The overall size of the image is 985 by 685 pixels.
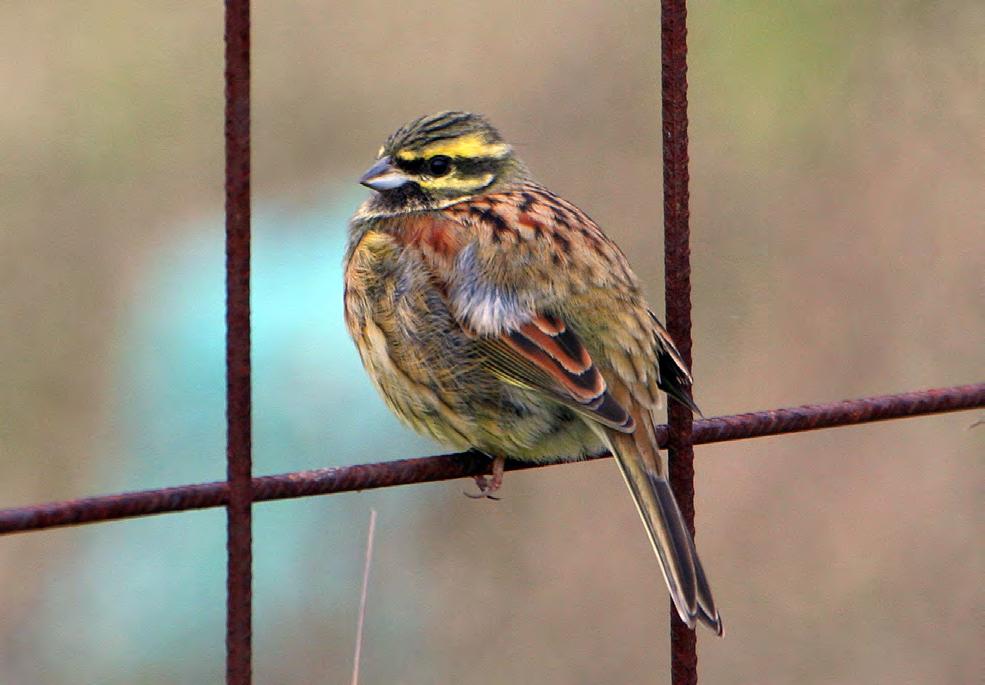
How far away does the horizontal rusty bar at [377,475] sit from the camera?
87.1 inches

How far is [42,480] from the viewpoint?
23.4ft

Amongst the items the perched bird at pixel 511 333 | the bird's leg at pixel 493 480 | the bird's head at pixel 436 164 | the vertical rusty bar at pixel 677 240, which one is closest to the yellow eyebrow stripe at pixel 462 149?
the bird's head at pixel 436 164

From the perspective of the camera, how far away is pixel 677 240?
2885 mm

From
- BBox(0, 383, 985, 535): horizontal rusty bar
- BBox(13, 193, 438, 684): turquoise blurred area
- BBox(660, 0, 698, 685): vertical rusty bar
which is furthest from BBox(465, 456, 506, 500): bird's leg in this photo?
BBox(13, 193, 438, 684): turquoise blurred area

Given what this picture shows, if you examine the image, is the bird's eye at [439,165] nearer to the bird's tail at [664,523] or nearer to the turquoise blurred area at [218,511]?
the bird's tail at [664,523]

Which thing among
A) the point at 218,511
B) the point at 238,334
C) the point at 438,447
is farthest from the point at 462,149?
the point at 438,447

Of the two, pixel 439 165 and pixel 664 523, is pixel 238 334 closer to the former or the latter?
pixel 664 523

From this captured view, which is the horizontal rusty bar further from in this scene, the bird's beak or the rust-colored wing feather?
the bird's beak

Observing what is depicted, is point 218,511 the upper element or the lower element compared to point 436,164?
lower

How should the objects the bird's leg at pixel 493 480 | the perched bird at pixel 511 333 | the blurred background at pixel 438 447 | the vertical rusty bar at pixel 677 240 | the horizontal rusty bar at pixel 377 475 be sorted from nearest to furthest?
the horizontal rusty bar at pixel 377 475 → the vertical rusty bar at pixel 677 240 → the perched bird at pixel 511 333 → the bird's leg at pixel 493 480 → the blurred background at pixel 438 447

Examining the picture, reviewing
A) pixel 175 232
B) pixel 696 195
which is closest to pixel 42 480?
pixel 175 232

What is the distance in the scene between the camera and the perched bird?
3520mm

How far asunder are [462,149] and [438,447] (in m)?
2.39

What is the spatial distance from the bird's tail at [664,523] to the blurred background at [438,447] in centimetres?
293
